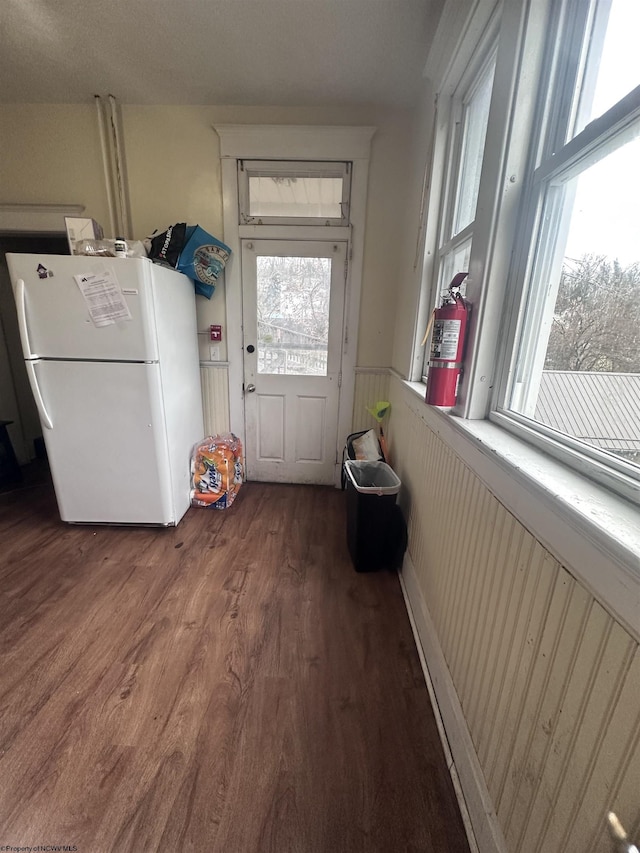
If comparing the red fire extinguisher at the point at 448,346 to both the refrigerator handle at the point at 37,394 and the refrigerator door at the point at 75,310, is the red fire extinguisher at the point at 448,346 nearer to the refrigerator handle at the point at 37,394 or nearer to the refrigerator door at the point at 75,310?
the refrigerator door at the point at 75,310

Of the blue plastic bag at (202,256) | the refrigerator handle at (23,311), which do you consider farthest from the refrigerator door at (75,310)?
the blue plastic bag at (202,256)

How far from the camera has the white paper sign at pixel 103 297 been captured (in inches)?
68.2

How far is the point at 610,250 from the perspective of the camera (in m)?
0.71

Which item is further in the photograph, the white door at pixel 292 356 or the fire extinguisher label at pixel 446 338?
the white door at pixel 292 356

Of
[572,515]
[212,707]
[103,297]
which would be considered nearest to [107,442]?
[103,297]

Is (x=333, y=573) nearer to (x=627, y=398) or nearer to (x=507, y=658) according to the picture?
(x=507, y=658)

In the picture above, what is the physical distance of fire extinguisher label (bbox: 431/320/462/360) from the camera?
1120 millimetres

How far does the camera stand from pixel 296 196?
2.34 metres

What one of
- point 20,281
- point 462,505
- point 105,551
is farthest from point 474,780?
point 20,281

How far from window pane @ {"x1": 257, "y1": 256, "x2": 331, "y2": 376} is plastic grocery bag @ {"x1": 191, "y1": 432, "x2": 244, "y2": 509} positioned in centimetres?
74

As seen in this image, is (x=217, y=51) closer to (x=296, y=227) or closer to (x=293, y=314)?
(x=296, y=227)

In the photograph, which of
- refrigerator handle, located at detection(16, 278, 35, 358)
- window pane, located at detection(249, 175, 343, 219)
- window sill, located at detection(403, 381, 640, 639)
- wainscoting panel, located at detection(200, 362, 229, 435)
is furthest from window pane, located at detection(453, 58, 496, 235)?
refrigerator handle, located at detection(16, 278, 35, 358)

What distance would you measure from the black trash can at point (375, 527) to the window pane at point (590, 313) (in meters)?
0.85

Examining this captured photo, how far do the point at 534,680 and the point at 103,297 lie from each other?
7.50 feet
